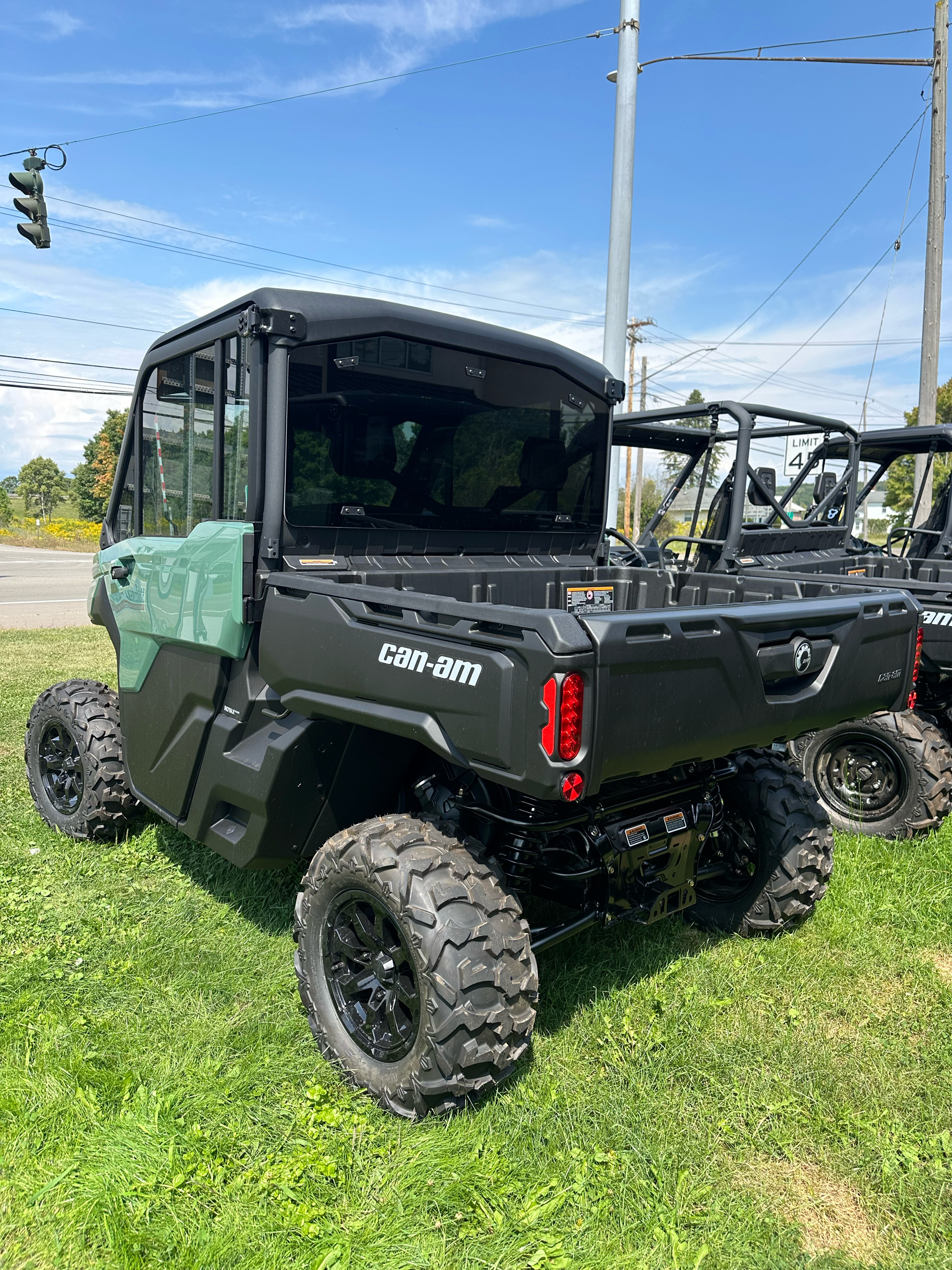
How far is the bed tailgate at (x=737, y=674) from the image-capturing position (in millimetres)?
2412

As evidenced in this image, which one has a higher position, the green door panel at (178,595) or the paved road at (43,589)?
the green door panel at (178,595)

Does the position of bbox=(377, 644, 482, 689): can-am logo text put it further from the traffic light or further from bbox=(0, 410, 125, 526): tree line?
bbox=(0, 410, 125, 526): tree line

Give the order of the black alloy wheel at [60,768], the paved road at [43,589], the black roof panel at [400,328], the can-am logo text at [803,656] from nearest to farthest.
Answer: the can-am logo text at [803,656]
the black roof panel at [400,328]
the black alloy wheel at [60,768]
the paved road at [43,589]

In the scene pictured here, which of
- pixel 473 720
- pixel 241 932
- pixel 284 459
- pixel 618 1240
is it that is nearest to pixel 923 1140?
pixel 618 1240

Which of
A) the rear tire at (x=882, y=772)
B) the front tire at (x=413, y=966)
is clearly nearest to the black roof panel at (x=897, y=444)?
the rear tire at (x=882, y=772)

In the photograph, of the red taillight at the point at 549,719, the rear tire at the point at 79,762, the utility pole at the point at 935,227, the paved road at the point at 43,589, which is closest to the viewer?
the red taillight at the point at 549,719

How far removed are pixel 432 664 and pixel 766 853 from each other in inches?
74.3

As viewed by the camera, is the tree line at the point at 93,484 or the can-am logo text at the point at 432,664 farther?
the tree line at the point at 93,484

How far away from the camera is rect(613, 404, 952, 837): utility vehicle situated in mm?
5023

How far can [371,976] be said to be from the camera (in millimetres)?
2916

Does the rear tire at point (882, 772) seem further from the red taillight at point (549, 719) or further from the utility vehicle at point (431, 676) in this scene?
the red taillight at point (549, 719)

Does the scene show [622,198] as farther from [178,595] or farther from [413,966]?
[413,966]

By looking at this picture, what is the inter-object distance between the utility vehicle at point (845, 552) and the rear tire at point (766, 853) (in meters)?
0.59

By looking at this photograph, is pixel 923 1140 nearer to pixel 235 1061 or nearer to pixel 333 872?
pixel 333 872
